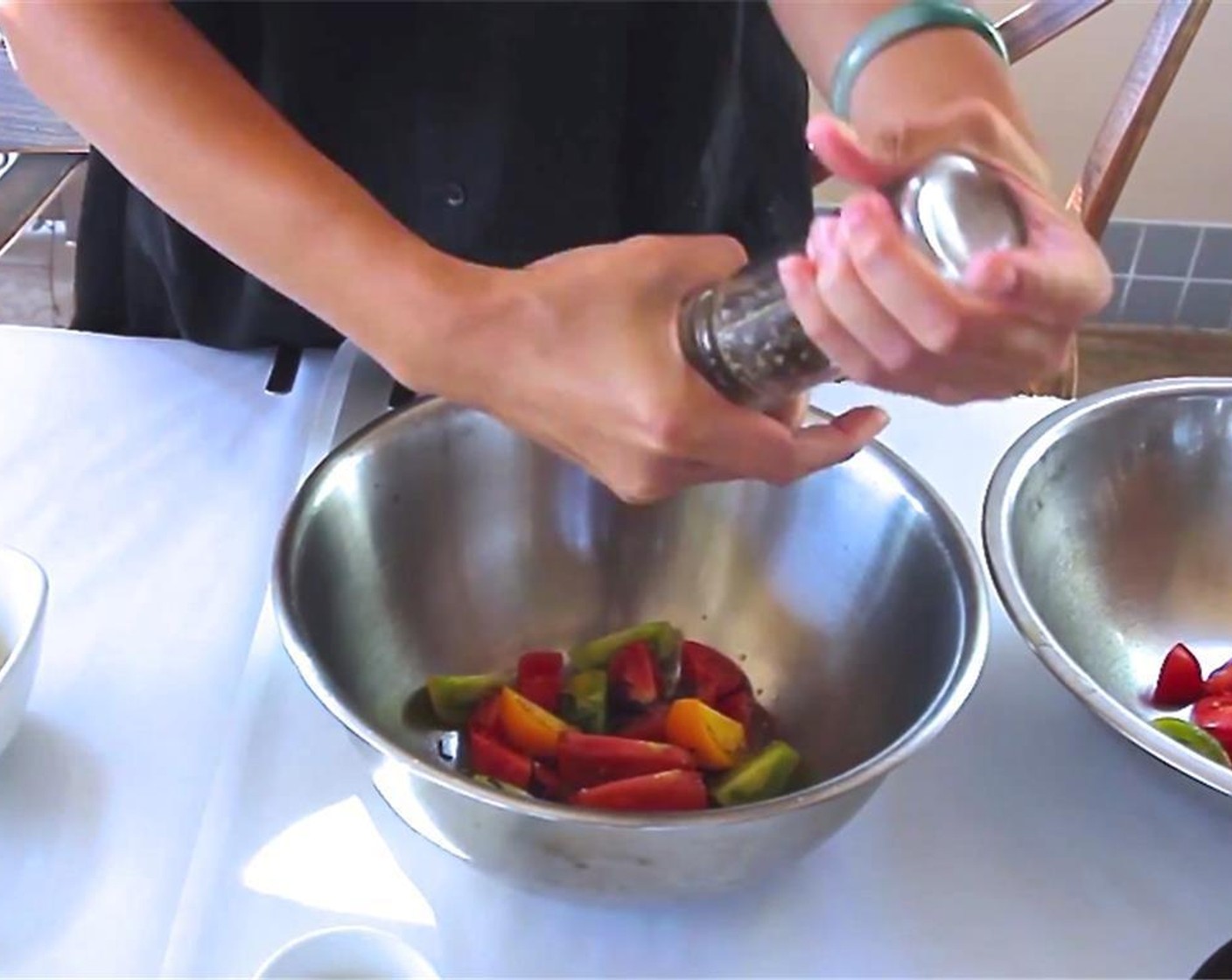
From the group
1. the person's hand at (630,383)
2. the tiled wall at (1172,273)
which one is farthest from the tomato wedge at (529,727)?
the tiled wall at (1172,273)

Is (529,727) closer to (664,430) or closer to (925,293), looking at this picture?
(664,430)

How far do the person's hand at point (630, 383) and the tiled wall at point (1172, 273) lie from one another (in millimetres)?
1724

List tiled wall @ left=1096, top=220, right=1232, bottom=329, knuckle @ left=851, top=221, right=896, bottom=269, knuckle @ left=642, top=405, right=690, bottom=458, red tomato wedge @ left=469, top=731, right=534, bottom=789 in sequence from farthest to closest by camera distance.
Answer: tiled wall @ left=1096, top=220, right=1232, bottom=329 → red tomato wedge @ left=469, top=731, right=534, bottom=789 → knuckle @ left=642, top=405, right=690, bottom=458 → knuckle @ left=851, top=221, right=896, bottom=269

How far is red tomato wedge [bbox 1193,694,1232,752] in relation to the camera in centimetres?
68

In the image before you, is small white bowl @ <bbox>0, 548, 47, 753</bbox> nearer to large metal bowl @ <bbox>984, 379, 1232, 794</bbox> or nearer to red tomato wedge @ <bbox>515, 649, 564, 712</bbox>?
red tomato wedge @ <bbox>515, 649, 564, 712</bbox>

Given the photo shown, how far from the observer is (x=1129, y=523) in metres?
0.81

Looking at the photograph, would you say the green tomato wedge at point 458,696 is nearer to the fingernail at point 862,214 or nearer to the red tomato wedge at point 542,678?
the red tomato wedge at point 542,678

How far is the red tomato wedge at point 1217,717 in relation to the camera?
68 centimetres

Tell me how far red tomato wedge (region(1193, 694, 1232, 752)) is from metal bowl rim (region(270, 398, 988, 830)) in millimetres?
131

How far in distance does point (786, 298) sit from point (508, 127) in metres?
0.33

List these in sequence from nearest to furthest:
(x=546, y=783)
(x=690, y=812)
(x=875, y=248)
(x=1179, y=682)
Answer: (x=875, y=248), (x=690, y=812), (x=546, y=783), (x=1179, y=682)

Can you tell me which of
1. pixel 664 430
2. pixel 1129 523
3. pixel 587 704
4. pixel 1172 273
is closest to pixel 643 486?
pixel 664 430

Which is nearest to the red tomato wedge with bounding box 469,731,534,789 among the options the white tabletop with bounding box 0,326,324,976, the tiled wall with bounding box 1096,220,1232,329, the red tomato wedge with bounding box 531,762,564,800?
the red tomato wedge with bounding box 531,762,564,800

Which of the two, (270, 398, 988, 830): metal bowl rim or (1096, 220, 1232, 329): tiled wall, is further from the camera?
(1096, 220, 1232, 329): tiled wall
